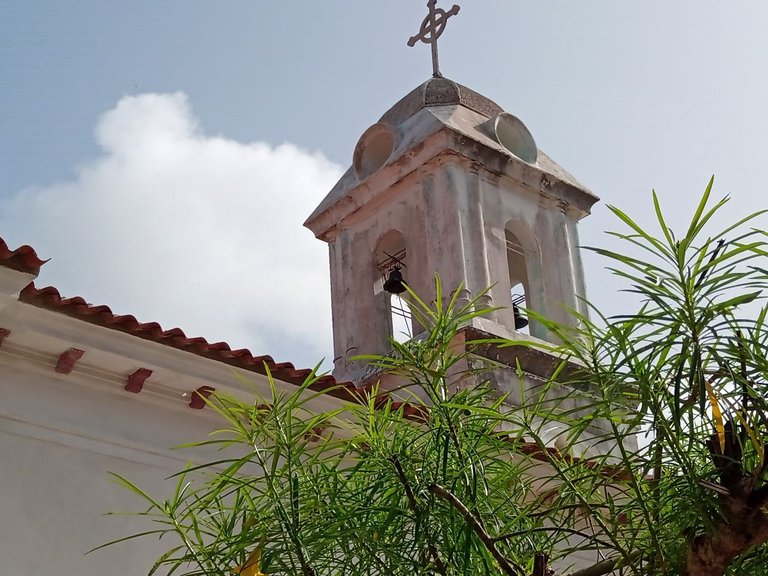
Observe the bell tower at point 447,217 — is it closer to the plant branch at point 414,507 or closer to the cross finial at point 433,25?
the cross finial at point 433,25

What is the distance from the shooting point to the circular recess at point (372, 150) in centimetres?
1370

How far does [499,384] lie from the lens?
11.2m

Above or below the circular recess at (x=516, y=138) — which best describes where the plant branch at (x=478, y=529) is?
below

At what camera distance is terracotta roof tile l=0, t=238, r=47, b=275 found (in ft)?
19.2

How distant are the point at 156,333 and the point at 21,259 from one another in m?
0.93

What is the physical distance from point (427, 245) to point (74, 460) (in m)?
6.56

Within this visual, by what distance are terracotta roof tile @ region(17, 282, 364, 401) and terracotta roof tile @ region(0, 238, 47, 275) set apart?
0.10ft

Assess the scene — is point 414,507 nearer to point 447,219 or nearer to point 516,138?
point 447,219

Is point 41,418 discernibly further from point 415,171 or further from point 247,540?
point 415,171

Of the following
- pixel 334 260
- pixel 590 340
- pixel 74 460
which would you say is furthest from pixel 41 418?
pixel 334 260

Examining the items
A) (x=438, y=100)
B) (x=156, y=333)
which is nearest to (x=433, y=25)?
(x=438, y=100)

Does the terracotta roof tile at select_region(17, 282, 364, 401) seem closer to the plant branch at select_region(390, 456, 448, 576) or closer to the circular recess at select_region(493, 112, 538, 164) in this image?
the plant branch at select_region(390, 456, 448, 576)

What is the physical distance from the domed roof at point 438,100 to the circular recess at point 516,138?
319 mm

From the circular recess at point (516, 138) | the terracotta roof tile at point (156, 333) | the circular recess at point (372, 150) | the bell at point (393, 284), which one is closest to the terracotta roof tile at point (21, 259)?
the terracotta roof tile at point (156, 333)
